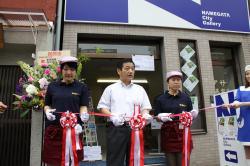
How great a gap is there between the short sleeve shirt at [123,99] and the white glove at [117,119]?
0.13 m

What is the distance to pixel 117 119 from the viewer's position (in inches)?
→ 141

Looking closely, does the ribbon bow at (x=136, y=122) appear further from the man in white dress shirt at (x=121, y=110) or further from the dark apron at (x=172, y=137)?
the dark apron at (x=172, y=137)

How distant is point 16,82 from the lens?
6652 mm

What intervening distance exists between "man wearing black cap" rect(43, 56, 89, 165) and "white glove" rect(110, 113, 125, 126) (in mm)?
341

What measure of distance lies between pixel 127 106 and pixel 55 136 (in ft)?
3.42

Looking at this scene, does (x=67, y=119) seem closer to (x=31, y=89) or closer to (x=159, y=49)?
(x=31, y=89)

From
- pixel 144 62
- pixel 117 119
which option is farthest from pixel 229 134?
pixel 144 62

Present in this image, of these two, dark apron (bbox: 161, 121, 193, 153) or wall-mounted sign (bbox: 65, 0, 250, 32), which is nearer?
dark apron (bbox: 161, 121, 193, 153)

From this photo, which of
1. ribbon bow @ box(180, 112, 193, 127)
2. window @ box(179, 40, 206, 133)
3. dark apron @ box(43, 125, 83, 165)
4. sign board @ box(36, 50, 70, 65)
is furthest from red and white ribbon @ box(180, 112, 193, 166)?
window @ box(179, 40, 206, 133)

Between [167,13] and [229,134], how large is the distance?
12.4 feet

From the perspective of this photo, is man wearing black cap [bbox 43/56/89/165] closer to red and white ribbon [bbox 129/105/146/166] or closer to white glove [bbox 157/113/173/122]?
red and white ribbon [bbox 129/105/146/166]

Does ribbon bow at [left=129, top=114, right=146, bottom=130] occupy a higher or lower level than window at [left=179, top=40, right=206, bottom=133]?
lower

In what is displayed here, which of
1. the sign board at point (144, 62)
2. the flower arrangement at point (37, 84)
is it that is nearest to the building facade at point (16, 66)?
the flower arrangement at point (37, 84)

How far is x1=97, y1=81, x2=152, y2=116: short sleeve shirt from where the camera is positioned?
148 inches
